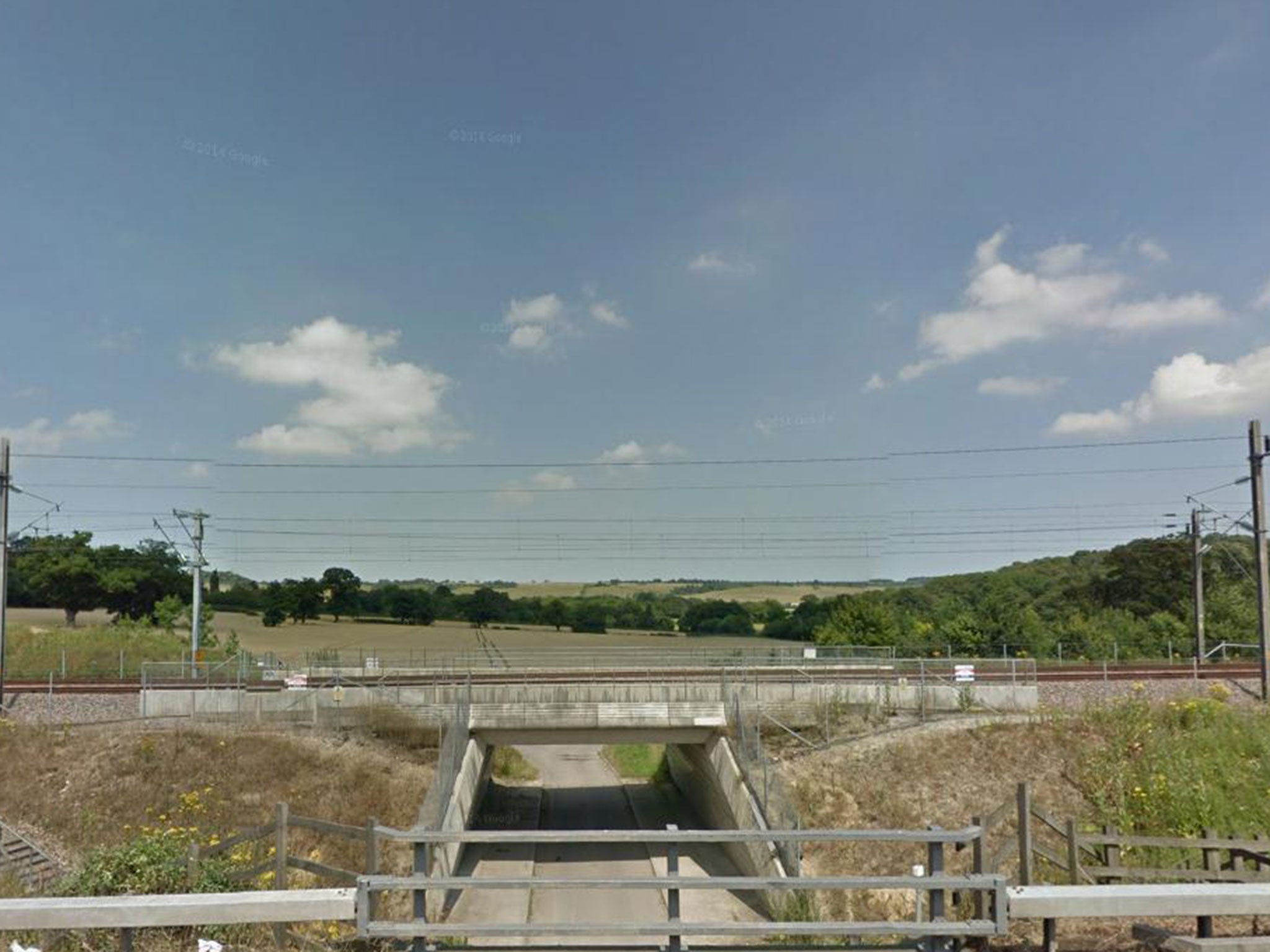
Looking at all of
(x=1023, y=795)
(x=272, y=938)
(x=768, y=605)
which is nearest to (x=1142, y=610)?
(x=768, y=605)

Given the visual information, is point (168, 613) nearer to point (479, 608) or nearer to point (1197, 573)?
point (479, 608)

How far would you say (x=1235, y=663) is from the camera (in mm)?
35750

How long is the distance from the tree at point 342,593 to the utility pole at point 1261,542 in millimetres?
54657

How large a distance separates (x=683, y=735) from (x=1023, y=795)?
17.3 metres

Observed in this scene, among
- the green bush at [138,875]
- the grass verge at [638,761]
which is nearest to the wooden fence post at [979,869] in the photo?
the green bush at [138,875]

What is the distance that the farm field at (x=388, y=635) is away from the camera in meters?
48.7

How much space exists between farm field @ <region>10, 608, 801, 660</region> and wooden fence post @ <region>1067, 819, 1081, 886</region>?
30903 mm

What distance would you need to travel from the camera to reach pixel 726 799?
25.5m

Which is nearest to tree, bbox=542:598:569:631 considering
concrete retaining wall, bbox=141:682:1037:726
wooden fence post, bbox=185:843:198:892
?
concrete retaining wall, bbox=141:682:1037:726

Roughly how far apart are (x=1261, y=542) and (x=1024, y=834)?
20552mm

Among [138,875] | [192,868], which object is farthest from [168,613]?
[192,868]

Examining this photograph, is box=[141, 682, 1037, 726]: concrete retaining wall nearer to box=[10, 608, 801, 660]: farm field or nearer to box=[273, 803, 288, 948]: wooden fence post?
box=[10, 608, 801, 660]: farm field

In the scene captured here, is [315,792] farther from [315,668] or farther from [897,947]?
[897,947]

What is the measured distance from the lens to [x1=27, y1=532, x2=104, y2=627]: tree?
2424 inches
